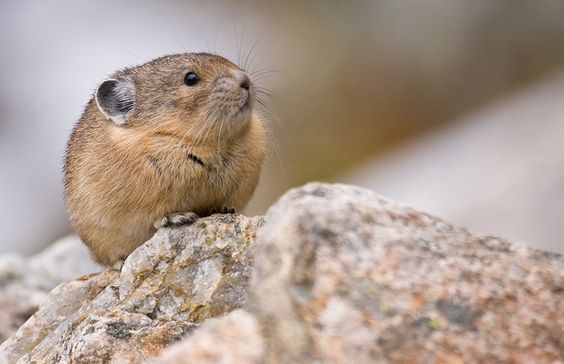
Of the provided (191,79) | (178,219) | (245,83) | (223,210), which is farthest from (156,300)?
(191,79)

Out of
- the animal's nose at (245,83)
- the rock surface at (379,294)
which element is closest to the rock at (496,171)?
the animal's nose at (245,83)

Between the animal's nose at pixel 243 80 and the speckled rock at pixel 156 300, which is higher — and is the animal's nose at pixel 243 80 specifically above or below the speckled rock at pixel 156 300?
above

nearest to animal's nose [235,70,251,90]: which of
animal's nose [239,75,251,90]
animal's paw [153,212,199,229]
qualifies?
animal's nose [239,75,251,90]

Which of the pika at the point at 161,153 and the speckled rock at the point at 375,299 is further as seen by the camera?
the pika at the point at 161,153

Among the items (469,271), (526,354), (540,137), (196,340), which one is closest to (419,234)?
(469,271)

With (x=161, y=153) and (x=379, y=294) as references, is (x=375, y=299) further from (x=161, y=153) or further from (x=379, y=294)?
(x=161, y=153)

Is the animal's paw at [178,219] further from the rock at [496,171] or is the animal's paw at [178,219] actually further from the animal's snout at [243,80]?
the rock at [496,171]

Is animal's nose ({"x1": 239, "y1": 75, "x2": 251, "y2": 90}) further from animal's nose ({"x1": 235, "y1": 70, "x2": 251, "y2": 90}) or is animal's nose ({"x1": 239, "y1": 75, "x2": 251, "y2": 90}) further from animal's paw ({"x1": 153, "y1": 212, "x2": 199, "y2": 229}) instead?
animal's paw ({"x1": 153, "y1": 212, "x2": 199, "y2": 229})
